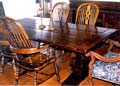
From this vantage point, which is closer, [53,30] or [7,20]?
[7,20]

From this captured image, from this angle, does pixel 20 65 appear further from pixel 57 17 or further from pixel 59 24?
pixel 57 17

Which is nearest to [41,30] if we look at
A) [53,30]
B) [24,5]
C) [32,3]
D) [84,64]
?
[53,30]

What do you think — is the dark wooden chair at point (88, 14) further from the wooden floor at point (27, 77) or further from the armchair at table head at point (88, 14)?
the wooden floor at point (27, 77)

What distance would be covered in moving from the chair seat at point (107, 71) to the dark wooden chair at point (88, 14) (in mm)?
980

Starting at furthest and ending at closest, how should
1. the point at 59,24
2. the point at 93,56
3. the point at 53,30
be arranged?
the point at 59,24, the point at 53,30, the point at 93,56

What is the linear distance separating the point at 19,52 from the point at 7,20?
0.39m

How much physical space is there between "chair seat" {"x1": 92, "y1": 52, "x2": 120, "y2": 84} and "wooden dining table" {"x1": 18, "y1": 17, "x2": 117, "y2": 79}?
0.22 metres

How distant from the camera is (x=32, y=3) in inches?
193

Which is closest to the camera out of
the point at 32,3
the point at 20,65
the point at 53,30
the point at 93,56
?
the point at 93,56

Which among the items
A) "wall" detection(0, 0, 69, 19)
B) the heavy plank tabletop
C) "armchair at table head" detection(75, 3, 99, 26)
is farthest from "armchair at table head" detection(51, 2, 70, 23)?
"wall" detection(0, 0, 69, 19)

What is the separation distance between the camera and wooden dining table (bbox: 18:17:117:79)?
2.07 meters


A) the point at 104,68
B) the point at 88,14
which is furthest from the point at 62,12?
the point at 104,68

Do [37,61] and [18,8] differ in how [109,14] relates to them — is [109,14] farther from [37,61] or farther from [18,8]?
[18,8]

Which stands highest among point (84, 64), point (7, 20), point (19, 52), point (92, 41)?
point (7, 20)
